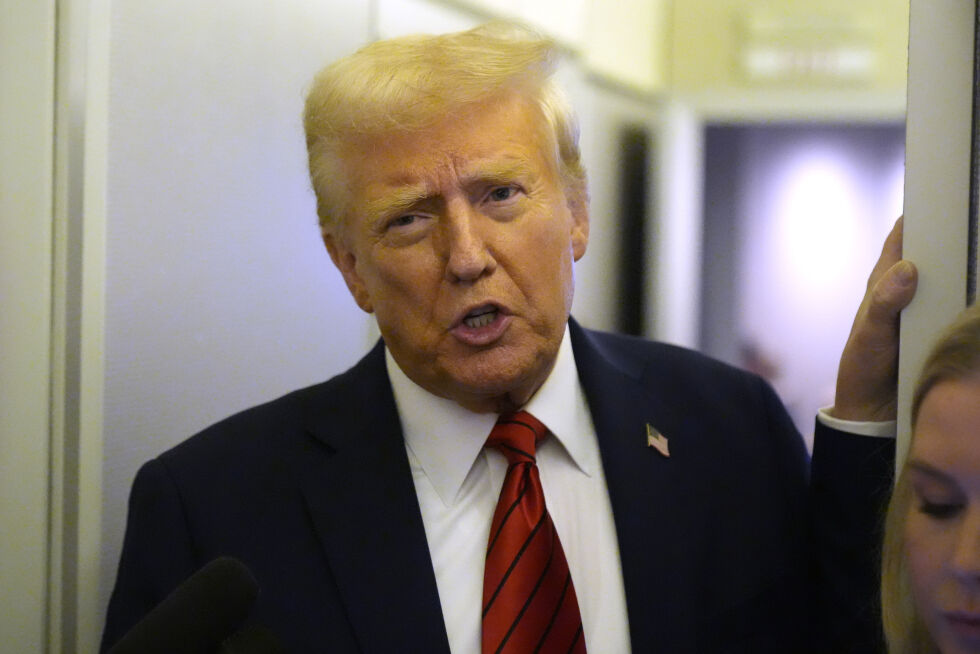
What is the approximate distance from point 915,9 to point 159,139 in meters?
0.90

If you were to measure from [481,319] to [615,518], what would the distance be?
0.27 metres

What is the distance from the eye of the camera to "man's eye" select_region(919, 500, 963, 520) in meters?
0.73

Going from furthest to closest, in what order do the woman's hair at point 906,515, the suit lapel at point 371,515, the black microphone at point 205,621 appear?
the suit lapel at point 371,515
the woman's hair at point 906,515
the black microphone at point 205,621

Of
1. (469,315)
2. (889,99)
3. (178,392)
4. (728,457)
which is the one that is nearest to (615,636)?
(728,457)

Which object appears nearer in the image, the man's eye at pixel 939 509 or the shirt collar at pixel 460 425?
the man's eye at pixel 939 509

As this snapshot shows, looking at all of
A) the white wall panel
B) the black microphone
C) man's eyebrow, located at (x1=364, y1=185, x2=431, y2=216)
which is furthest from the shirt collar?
the black microphone

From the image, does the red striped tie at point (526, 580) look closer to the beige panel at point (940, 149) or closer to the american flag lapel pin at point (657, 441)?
the american flag lapel pin at point (657, 441)

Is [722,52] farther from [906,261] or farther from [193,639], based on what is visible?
[193,639]

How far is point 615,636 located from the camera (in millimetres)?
1085

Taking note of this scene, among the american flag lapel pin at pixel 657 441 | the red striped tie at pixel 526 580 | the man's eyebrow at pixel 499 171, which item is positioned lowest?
the red striped tie at pixel 526 580

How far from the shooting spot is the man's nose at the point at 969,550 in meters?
0.70

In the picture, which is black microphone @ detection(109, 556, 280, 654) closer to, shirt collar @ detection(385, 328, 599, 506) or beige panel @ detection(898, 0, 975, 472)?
shirt collar @ detection(385, 328, 599, 506)

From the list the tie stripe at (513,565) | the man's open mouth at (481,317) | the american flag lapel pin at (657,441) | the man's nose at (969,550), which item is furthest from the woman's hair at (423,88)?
the man's nose at (969,550)

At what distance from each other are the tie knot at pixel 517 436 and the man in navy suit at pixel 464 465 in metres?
0.02
